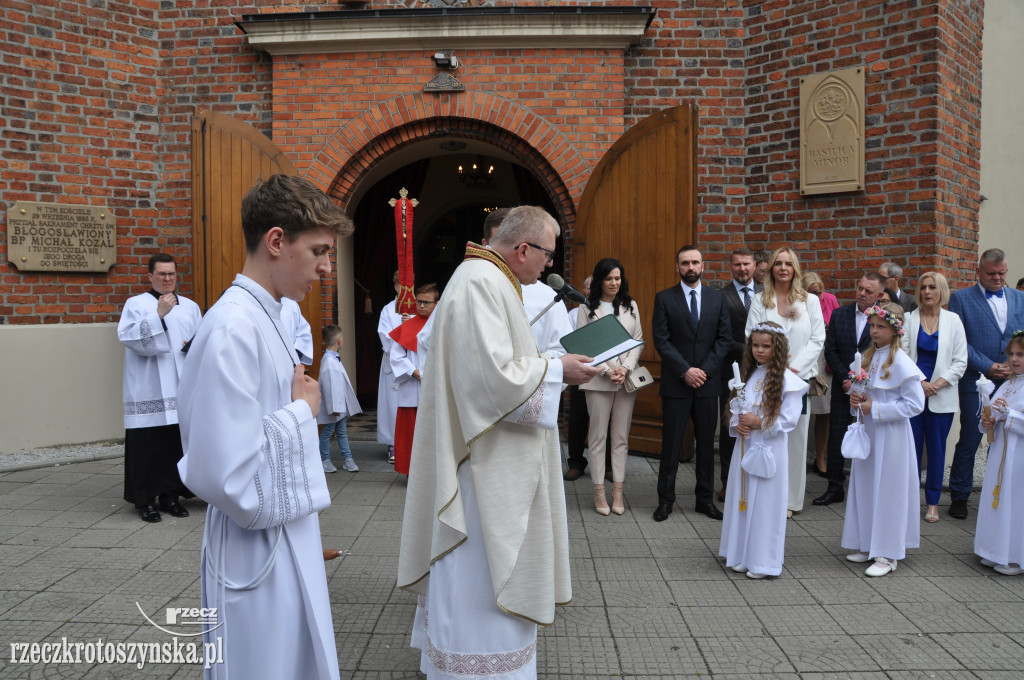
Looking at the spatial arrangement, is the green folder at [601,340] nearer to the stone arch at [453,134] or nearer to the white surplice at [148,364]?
the white surplice at [148,364]

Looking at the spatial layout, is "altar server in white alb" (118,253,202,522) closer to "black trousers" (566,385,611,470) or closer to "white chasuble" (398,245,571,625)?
"black trousers" (566,385,611,470)

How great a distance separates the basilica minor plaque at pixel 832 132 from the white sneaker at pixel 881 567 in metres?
4.18

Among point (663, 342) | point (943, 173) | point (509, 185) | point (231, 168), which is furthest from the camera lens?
point (509, 185)

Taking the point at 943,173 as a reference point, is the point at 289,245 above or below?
below

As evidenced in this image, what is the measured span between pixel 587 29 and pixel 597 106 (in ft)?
2.62

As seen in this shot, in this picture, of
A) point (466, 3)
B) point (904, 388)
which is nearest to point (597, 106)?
point (466, 3)

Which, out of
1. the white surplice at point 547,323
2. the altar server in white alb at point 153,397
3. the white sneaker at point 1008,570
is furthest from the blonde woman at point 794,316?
the altar server in white alb at point 153,397

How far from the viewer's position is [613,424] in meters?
6.07

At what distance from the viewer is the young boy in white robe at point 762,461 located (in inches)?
180

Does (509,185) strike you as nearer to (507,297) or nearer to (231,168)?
(231,168)

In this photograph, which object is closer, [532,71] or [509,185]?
[532,71]

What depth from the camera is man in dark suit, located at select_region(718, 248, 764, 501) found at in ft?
21.0

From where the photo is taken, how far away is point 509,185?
44.0ft

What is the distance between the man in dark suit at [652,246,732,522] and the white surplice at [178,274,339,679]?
4270mm
